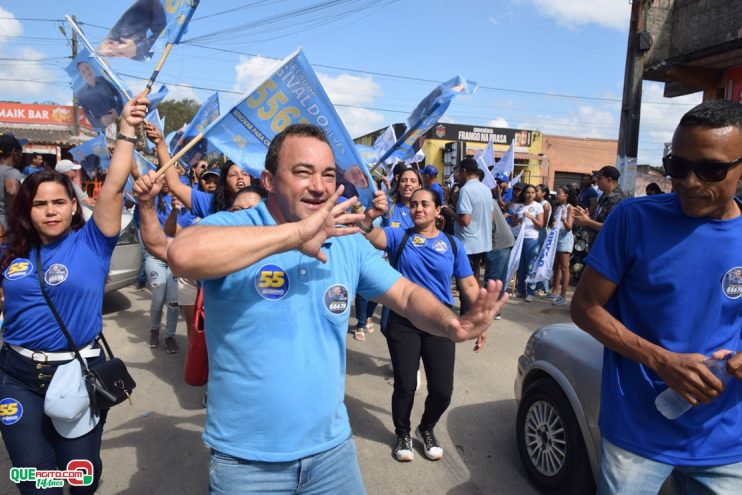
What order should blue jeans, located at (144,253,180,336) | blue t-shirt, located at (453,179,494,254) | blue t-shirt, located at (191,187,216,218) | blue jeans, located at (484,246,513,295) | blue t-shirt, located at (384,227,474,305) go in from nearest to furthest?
blue t-shirt, located at (384,227,474,305) < blue t-shirt, located at (191,187,216,218) < blue jeans, located at (144,253,180,336) < blue t-shirt, located at (453,179,494,254) < blue jeans, located at (484,246,513,295)

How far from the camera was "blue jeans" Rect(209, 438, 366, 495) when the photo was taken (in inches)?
67.9

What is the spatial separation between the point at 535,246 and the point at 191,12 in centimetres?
766

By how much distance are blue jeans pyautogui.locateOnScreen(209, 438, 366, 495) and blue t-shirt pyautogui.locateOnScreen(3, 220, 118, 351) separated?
1.29 metres

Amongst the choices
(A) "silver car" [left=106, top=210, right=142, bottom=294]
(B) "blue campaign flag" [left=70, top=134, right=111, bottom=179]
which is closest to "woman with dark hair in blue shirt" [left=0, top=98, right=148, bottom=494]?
(A) "silver car" [left=106, top=210, right=142, bottom=294]

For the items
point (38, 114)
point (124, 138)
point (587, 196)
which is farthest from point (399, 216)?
point (38, 114)

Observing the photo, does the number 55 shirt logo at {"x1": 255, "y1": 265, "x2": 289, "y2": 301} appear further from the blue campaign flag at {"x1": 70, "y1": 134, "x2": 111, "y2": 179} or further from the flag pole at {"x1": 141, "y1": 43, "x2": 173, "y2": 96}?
the blue campaign flag at {"x1": 70, "y1": 134, "x2": 111, "y2": 179}

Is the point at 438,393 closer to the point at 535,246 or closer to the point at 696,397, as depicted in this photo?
the point at 696,397

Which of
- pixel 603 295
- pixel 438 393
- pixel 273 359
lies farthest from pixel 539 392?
pixel 273 359

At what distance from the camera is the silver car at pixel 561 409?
2965mm

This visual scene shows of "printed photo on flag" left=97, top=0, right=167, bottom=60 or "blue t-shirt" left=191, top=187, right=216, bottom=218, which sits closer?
"printed photo on flag" left=97, top=0, right=167, bottom=60

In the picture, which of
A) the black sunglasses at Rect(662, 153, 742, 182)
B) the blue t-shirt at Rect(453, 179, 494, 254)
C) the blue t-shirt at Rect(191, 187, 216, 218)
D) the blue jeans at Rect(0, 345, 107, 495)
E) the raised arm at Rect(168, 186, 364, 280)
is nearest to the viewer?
the raised arm at Rect(168, 186, 364, 280)

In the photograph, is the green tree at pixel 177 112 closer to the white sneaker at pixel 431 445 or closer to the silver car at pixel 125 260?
the silver car at pixel 125 260

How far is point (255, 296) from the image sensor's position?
1.71m

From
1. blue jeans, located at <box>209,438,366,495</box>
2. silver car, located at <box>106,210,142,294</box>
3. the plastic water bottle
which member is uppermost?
the plastic water bottle
